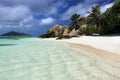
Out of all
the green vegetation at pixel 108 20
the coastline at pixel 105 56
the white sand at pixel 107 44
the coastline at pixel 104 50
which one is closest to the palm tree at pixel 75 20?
the green vegetation at pixel 108 20

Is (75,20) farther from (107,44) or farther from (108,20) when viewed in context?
(107,44)

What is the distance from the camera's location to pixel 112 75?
21.5ft

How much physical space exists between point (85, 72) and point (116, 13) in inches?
1215

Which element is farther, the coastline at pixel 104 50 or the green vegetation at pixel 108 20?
the green vegetation at pixel 108 20

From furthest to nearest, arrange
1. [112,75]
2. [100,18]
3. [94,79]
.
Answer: [100,18]
[112,75]
[94,79]

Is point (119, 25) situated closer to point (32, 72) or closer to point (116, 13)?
point (116, 13)

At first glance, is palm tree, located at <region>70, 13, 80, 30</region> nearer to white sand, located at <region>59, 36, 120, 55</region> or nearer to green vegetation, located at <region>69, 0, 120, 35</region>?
green vegetation, located at <region>69, 0, 120, 35</region>

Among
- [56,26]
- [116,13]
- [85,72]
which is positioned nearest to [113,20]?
[116,13]

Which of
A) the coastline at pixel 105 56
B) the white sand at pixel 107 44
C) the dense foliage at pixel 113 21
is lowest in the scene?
the coastline at pixel 105 56

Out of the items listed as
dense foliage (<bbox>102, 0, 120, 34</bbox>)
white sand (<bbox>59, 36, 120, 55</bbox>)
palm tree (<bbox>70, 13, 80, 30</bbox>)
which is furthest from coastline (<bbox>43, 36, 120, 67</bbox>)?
palm tree (<bbox>70, 13, 80, 30</bbox>)

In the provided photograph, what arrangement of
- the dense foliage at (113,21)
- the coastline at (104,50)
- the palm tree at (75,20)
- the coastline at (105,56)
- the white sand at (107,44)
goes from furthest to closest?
the palm tree at (75,20)
the dense foliage at (113,21)
the white sand at (107,44)
the coastline at (104,50)
the coastline at (105,56)

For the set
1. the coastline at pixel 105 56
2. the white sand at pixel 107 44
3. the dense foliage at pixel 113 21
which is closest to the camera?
the coastline at pixel 105 56

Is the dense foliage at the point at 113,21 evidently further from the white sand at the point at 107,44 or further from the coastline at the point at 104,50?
the coastline at the point at 104,50

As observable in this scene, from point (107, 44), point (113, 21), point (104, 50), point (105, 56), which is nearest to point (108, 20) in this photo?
point (113, 21)
